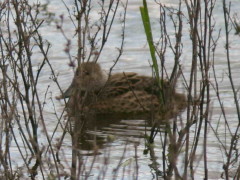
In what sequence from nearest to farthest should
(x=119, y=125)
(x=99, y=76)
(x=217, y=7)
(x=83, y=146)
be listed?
(x=83, y=146), (x=119, y=125), (x=99, y=76), (x=217, y=7)

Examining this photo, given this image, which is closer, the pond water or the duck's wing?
the pond water

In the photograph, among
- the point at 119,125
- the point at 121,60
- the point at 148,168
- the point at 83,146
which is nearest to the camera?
the point at 148,168

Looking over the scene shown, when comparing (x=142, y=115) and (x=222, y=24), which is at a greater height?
(x=222, y=24)

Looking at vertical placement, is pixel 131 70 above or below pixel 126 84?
above

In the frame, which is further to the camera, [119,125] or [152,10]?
[152,10]

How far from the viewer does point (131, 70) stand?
9.78m

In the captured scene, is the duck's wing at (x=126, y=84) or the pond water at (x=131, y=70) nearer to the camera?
the pond water at (x=131, y=70)

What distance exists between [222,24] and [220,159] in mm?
3903

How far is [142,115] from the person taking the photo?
892 centimetres

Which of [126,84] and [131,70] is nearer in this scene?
[126,84]

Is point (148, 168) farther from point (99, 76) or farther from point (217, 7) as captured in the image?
point (217, 7)

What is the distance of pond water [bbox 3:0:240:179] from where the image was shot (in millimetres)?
6898

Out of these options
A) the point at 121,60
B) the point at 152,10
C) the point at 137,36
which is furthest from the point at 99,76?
the point at 152,10

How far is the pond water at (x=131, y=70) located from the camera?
6898mm
